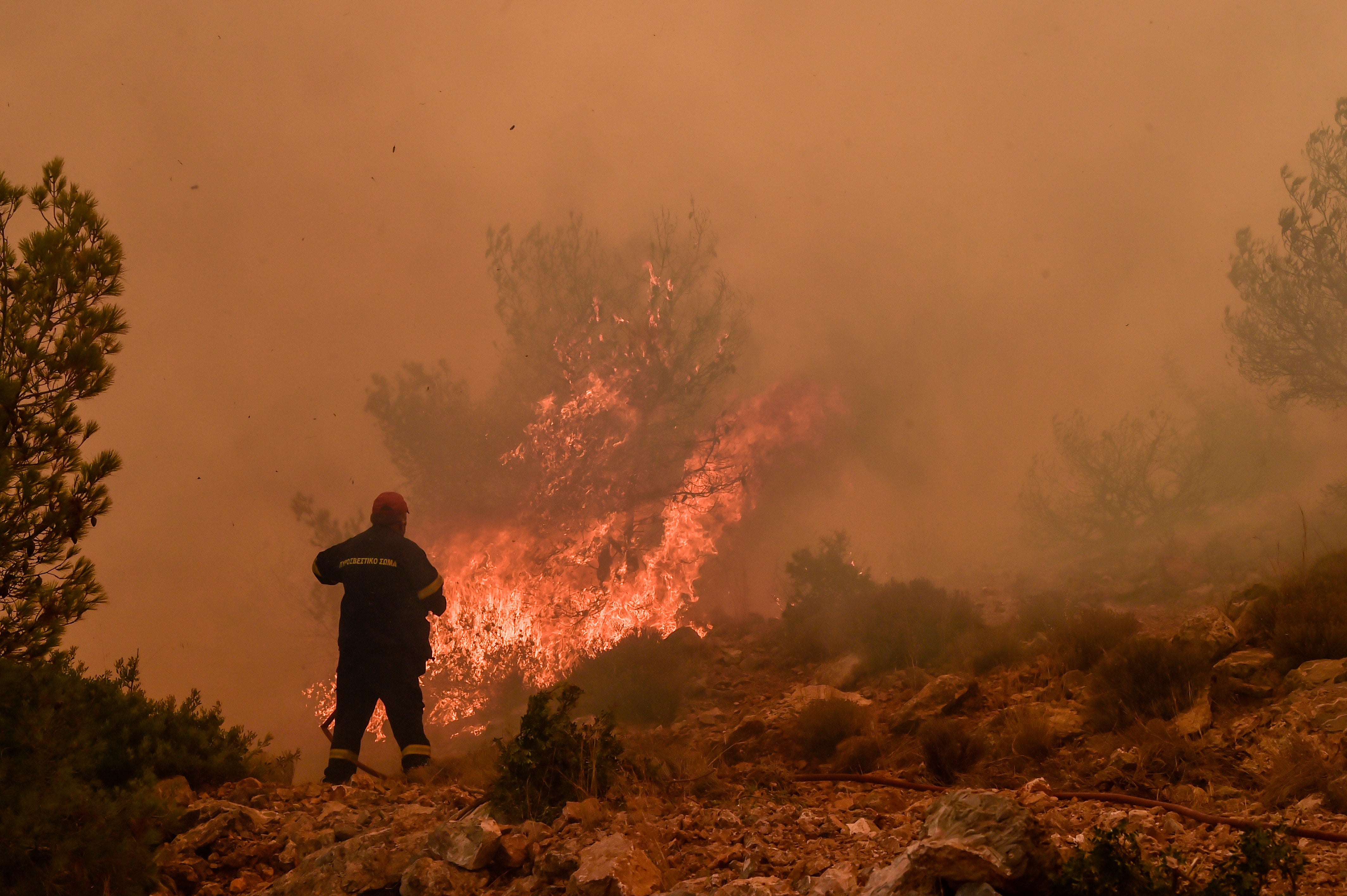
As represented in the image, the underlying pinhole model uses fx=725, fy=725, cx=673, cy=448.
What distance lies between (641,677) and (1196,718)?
8.29 m

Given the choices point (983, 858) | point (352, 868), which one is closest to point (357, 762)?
point (352, 868)

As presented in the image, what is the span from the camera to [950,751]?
6145 millimetres

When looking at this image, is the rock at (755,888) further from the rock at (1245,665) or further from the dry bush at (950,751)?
the rock at (1245,665)

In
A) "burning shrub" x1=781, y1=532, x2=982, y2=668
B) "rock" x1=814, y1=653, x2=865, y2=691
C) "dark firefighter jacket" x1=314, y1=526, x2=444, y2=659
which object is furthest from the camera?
"burning shrub" x1=781, y1=532, x2=982, y2=668

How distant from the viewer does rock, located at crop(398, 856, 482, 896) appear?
389 centimetres

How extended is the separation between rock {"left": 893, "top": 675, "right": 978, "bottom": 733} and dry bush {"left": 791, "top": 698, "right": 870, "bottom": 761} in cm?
39

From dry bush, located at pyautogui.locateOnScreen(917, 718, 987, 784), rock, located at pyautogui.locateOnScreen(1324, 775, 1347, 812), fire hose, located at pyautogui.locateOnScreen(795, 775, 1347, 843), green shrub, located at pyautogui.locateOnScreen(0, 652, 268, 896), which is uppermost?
green shrub, located at pyautogui.locateOnScreen(0, 652, 268, 896)

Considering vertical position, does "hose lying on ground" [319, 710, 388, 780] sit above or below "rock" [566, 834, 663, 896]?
above

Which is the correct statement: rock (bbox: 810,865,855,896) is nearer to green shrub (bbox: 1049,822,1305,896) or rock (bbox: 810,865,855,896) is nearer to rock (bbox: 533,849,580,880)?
green shrub (bbox: 1049,822,1305,896)

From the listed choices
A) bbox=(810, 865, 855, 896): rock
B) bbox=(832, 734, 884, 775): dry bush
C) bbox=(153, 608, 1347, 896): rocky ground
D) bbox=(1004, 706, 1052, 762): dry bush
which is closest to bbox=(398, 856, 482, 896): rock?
bbox=(153, 608, 1347, 896): rocky ground

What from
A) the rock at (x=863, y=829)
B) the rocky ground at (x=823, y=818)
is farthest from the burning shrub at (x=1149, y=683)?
the rock at (x=863, y=829)

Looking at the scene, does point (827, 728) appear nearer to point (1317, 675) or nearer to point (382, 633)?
point (1317, 675)

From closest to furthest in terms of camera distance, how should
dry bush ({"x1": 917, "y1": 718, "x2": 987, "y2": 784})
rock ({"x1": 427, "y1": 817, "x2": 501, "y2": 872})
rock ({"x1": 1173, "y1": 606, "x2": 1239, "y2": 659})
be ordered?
rock ({"x1": 427, "y1": 817, "x2": 501, "y2": 872}) < dry bush ({"x1": 917, "y1": 718, "x2": 987, "y2": 784}) < rock ({"x1": 1173, "y1": 606, "x2": 1239, "y2": 659})

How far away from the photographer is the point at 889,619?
12.5 m
